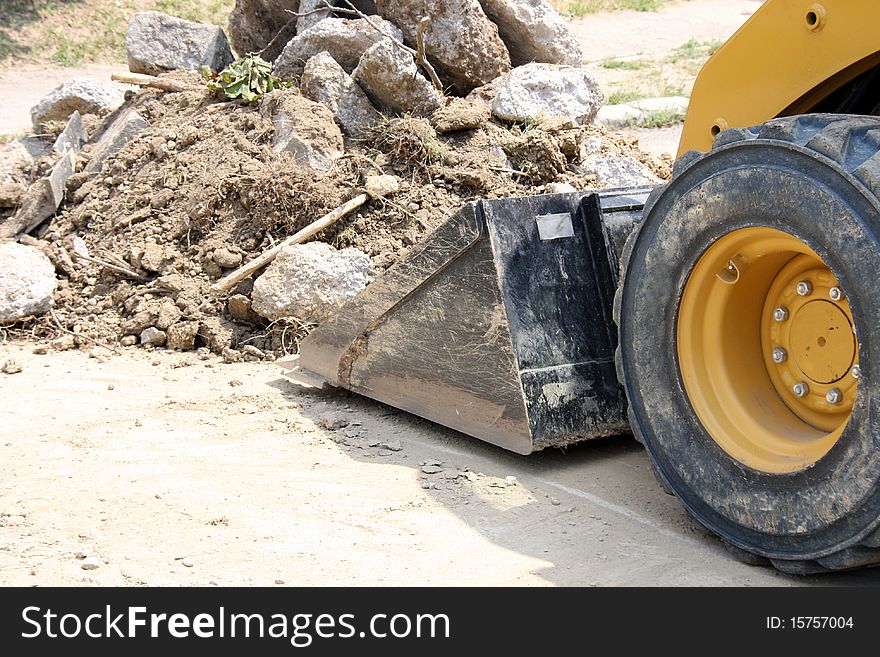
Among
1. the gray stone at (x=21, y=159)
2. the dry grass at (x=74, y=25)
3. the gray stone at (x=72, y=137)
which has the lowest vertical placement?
the gray stone at (x=21, y=159)

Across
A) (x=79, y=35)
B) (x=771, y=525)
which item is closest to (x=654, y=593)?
(x=771, y=525)

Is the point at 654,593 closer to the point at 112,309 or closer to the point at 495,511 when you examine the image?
the point at 495,511

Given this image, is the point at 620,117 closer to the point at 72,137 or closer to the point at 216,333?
the point at 72,137

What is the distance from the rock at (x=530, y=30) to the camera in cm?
652

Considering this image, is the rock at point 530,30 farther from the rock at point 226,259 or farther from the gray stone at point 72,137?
the gray stone at point 72,137

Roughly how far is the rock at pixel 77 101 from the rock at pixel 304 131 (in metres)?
2.51

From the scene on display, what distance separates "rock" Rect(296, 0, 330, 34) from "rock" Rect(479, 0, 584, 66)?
3.67 ft

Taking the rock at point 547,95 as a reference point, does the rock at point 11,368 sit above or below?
below

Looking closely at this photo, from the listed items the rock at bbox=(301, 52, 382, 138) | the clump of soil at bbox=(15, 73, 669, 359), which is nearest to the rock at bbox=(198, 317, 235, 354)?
the clump of soil at bbox=(15, 73, 669, 359)

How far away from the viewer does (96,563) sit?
2.74 meters

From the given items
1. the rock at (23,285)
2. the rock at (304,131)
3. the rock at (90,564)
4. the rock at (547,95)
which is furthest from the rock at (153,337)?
the rock at (90,564)

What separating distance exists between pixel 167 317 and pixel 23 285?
97 cm

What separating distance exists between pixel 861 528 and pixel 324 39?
496 centimetres

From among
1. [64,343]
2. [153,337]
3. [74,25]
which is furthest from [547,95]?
[74,25]
